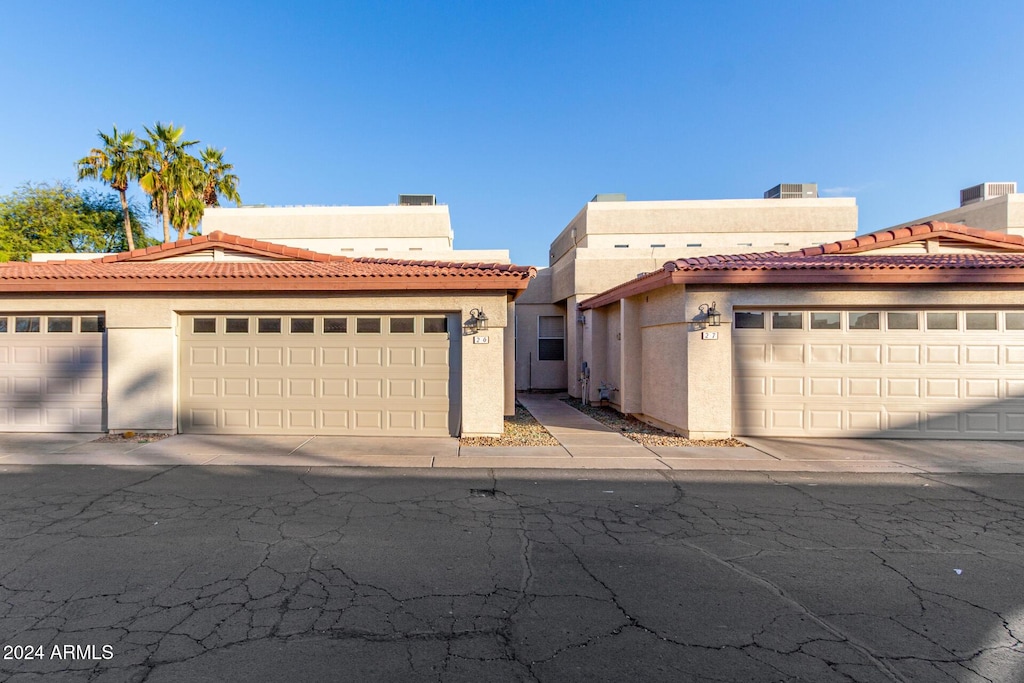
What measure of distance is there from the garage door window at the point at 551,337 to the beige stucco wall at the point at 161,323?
8530mm

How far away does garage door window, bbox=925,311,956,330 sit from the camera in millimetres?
8867

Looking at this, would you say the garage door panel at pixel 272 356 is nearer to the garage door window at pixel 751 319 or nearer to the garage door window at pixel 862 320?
the garage door window at pixel 751 319

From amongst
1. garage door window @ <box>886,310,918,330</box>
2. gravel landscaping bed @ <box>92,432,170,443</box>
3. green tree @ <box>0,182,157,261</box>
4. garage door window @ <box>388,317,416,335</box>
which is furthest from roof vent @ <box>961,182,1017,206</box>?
green tree @ <box>0,182,157,261</box>

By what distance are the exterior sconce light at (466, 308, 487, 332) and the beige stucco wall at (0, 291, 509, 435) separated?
113 mm

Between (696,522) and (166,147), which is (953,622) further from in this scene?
(166,147)

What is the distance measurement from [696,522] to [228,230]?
86.6 ft

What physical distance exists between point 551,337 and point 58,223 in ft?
103

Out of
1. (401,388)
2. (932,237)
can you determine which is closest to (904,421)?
(932,237)

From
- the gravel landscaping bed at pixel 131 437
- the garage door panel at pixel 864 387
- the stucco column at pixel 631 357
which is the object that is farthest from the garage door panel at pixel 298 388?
the garage door panel at pixel 864 387

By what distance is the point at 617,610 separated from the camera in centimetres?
333

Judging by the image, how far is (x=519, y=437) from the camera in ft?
30.2

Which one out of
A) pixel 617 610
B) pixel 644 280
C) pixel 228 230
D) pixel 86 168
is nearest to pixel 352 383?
pixel 644 280

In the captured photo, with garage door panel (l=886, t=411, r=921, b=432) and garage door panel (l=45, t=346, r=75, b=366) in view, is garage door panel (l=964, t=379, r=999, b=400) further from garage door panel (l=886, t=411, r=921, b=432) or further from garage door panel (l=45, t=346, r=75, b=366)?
garage door panel (l=45, t=346, r=75, b=366)

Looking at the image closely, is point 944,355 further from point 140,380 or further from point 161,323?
point 140,380
